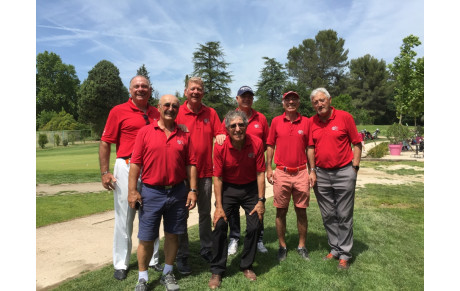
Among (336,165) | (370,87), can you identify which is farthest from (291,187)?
(370,87)

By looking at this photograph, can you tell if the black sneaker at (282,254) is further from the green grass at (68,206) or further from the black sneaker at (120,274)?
the green grass at (68,206)

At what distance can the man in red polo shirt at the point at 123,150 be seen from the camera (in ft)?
12.4

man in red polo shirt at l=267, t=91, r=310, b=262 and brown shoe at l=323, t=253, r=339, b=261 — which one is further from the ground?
man in red polo shirt at l=267, t=91, r=310, b=262

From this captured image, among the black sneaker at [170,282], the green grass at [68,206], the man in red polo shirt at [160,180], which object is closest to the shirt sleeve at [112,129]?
the man in red polo shirt at [160,180]

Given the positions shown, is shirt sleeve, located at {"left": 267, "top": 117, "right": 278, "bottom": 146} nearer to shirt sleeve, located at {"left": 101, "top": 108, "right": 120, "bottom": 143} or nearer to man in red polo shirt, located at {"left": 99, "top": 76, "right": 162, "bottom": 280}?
man in red polo shirt, located at {"left": 99, "top": 76, "right": 162, "bottom": 280}

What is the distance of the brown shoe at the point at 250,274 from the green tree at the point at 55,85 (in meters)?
74.0

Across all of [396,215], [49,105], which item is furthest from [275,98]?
[396,215]

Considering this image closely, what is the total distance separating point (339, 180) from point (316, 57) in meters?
69.7

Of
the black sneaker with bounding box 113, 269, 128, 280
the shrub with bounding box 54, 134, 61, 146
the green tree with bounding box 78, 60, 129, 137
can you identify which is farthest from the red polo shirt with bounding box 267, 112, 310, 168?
the green tree with bounding box 78, 60, 129, 137

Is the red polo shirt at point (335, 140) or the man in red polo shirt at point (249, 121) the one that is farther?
the man in red polo shirt at point (249, 121)

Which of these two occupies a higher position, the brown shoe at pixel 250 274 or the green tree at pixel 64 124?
the green tree at pixel 64 124

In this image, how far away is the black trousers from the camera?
3590 mm

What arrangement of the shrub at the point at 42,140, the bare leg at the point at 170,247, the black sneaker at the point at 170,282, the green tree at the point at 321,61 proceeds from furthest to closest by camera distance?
the green tree at the point at 321,61 → the shrub at the point at 42,140 → the bare leg at the point at 170,247 → the black sneaker at the point at 170,282

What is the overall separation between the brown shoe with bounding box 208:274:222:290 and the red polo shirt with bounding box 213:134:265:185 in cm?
112
